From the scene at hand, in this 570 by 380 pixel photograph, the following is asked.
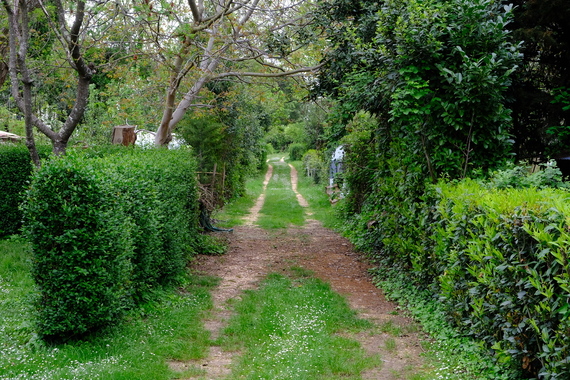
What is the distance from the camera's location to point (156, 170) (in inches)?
297

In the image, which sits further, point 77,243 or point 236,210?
point 236,210

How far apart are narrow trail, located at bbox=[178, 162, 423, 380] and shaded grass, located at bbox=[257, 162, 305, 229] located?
525 millimetres

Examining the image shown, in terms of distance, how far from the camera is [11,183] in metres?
11.8

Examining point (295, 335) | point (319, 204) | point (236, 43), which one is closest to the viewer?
point (295, 335)

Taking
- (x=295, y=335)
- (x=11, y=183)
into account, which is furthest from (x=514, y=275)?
(x=11, y=183)

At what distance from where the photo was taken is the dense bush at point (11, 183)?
11578 millimetres

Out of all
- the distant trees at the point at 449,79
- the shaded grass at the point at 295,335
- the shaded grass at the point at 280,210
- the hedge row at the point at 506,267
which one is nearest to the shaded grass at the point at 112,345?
the shaded grass at the point at 295,335

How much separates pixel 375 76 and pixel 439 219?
3151mm

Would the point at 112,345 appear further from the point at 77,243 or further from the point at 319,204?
the point at 319,204

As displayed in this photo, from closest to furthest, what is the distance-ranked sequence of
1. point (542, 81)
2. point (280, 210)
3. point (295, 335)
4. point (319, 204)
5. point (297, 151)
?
point (295, 335)
point (542, 81)
point (280, 210)
point (319, 204)
point (297, 151)

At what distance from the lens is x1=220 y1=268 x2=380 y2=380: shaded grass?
5082 millimetres

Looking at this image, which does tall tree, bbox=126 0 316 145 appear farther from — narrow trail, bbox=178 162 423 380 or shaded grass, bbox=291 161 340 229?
shaded grass, bbox=291 161 340 229

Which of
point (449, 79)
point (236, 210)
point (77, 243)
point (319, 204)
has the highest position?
point (449, 79)

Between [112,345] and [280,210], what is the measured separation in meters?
14.3
